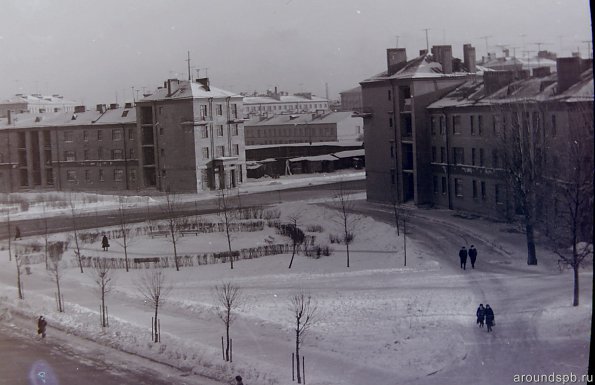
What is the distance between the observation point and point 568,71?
Result: 30.8 ft

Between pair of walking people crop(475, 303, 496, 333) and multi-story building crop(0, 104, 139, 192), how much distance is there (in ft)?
41.4

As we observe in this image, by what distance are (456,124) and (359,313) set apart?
6.61m

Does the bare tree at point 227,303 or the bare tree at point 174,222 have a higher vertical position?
the bare tree at point 174,222

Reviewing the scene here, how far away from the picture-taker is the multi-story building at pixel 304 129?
70.3 feet

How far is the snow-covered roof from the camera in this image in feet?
62.8

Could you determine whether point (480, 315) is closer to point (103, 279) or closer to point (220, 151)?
point (103, 279)

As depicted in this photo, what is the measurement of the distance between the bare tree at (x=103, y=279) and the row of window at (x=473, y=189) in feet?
19.6

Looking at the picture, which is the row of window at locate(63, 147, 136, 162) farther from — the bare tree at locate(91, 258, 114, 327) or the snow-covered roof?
the bare tree at locate(91, 258, 114, 327)

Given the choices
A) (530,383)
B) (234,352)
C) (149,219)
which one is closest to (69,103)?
(149,219)

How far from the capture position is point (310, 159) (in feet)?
67.8

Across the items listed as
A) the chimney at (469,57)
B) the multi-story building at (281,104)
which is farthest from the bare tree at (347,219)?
the multi-story building at (281,104)

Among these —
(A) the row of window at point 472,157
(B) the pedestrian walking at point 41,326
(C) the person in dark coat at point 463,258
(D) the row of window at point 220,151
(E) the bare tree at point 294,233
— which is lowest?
(B) the pedestrian walking at point 41,326

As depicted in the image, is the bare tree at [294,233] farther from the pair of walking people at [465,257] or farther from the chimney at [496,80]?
the chimney at [496,80]

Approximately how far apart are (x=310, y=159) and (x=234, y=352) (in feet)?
47.7
